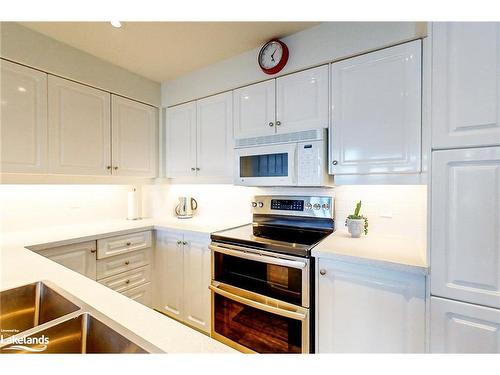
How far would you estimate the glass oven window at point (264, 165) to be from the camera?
5.73 ft

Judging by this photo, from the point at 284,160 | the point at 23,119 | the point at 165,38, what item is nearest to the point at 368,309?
the point at 284,160

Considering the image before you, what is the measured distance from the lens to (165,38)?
1.72 meters

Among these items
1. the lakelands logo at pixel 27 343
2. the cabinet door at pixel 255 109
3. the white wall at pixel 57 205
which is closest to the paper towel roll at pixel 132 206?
the white wall at pixel 57 205

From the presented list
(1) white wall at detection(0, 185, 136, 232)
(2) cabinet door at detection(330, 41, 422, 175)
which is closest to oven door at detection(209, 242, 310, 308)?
(2) cabinet door at detection(330, 41, 422, 175)

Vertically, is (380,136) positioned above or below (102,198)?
above

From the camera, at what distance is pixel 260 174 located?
185 centimetres

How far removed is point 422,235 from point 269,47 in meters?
1.64

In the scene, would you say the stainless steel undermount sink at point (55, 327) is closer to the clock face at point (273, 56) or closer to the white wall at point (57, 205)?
the white wall at point (57, 205)

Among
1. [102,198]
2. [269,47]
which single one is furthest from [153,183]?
[269,47]

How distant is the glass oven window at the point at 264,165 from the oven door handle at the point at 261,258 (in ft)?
1.93

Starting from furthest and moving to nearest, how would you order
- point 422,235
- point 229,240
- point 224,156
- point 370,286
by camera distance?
1. point 224,156
2. point 229,240
3. point 422,235
4. point 370,286

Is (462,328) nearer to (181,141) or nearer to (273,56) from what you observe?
(273,56)

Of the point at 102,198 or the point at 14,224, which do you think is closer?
the point at 14,224
